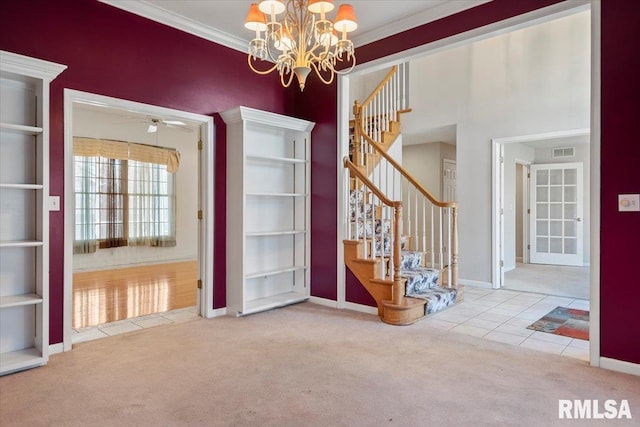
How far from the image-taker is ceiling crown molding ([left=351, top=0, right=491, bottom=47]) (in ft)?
11.4

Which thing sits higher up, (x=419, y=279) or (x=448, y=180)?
(x=448, y=180)

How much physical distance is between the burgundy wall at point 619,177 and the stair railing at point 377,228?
162 cm

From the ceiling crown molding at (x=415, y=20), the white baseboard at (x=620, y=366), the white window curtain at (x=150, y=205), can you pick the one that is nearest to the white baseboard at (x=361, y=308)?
the white baseboard at (x=620, y=366)

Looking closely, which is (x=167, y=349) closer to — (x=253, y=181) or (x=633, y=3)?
(x=253, y=181)

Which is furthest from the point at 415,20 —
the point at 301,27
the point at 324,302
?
the point at 324,302

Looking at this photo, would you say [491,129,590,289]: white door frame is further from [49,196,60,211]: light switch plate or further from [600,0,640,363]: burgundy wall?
[49,196,60,211]: light switch plate

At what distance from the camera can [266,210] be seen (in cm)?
455

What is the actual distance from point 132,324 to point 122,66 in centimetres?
239

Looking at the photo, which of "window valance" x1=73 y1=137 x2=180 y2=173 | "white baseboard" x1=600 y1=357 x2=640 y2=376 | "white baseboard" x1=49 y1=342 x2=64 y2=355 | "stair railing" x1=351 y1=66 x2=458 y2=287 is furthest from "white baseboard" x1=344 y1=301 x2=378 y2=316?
"window valance" x1=73 y1=137 x2=180 y2=173

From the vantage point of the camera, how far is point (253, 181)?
14.4 feet

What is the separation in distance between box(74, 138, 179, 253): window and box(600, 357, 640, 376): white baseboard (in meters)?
7.54

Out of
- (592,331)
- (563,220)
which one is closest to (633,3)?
(592,331)

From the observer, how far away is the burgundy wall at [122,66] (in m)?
3.00

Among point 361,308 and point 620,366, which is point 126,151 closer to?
point 361,308
